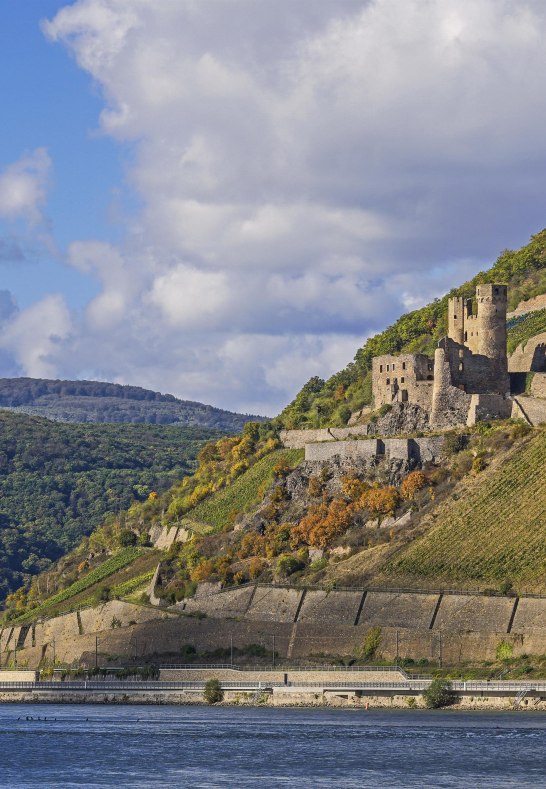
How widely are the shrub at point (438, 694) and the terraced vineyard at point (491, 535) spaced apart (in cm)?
837

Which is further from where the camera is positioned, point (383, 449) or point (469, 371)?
point (383, 449)

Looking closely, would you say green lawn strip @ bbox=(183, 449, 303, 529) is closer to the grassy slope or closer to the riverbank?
the grassy slope

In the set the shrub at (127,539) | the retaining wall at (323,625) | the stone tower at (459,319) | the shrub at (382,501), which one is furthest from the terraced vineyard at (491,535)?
the shrub at (127,539)

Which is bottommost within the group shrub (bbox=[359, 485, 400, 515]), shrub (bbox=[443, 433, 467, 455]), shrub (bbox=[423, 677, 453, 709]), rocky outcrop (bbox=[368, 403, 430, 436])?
shrub (bbox=[423, 677, 453, 709])

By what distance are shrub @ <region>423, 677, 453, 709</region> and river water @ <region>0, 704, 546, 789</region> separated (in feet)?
1.60

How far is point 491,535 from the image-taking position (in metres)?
98.8

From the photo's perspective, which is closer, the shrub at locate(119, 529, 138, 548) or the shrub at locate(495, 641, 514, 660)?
the shrub at locate(495, 641, 514, 660)

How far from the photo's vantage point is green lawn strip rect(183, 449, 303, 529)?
120m

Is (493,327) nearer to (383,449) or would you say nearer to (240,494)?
(383,449)

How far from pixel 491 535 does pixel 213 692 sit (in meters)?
15.9

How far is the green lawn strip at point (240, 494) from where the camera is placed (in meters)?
120

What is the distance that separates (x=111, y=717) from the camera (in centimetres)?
9469

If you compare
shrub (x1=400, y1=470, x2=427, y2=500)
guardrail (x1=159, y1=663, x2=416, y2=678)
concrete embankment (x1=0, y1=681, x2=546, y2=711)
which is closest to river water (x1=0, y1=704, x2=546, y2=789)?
concrete embankment (x1=0, y1=681, x2=546, y2=711)

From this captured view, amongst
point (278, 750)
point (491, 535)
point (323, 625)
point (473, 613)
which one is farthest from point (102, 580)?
point (278, 750)
